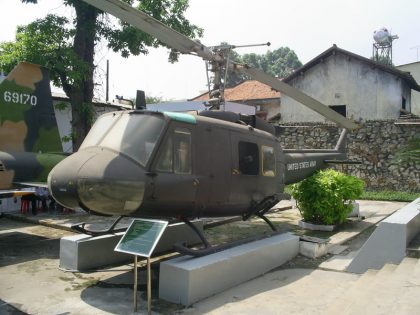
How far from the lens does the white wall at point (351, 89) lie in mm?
22984

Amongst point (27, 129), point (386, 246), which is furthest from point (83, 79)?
point (386, 246)

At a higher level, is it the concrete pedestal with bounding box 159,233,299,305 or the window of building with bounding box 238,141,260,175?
the window of building with bounding box 238,141,260,175

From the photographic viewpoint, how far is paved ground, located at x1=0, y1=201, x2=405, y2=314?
5430 millimetres

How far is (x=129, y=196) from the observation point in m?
5.75

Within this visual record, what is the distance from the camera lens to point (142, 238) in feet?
17.2

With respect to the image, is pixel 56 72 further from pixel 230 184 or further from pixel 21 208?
pixel 230 184

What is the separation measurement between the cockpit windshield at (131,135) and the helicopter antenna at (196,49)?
1.46 meters

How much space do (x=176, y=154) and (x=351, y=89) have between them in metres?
19.7

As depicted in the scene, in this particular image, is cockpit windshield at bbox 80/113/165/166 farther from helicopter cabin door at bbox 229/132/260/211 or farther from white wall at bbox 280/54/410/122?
white wall at bbox 280/54/410/122

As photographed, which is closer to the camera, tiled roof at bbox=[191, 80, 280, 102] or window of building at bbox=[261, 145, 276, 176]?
window of building at bbox=[261, 145, 276, 176]

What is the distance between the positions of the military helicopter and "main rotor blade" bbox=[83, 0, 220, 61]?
1 centimetres

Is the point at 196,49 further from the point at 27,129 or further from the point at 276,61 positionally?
the point at 276,61

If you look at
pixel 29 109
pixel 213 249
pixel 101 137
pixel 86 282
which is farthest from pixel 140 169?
pixel 29 109

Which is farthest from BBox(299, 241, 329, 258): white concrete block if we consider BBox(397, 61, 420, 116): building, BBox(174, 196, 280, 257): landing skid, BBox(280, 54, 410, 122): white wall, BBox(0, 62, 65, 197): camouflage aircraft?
BBox(397, 61, 420, 116): building
